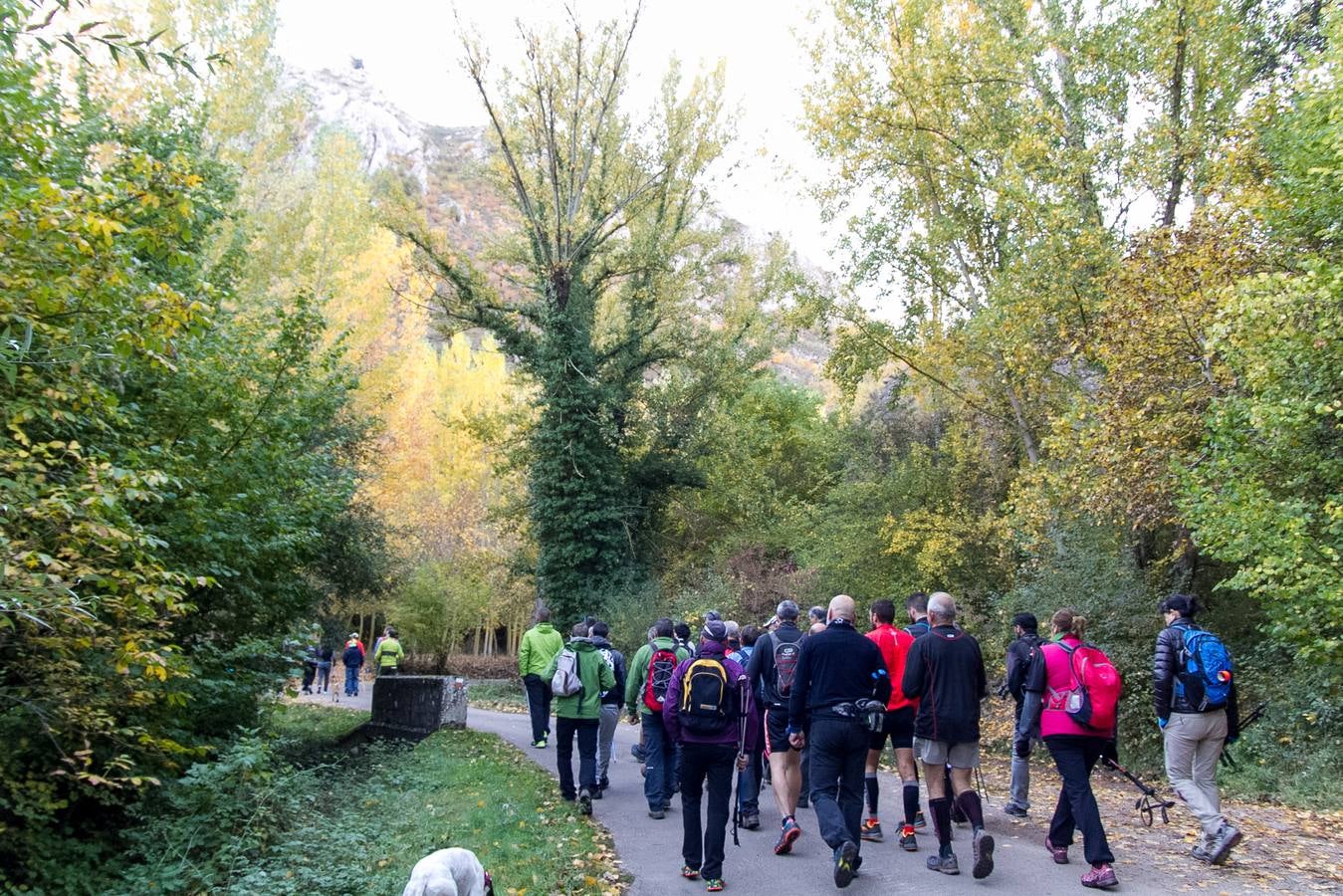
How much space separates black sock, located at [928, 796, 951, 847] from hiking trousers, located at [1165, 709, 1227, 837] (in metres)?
1.97

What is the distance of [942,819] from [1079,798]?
1.05 metres

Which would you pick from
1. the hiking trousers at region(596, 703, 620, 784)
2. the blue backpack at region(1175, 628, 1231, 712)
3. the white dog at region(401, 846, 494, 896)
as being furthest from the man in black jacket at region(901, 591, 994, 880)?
the hiking trousers at region(596, 703, 620, 784)

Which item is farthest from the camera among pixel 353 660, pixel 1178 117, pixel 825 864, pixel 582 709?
pixel 353 660

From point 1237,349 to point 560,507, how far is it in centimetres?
1817

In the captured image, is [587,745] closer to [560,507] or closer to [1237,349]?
[1237,349]

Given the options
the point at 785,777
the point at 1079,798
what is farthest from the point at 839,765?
the point at 1079,798

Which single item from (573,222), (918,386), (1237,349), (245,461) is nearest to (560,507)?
(573,222)

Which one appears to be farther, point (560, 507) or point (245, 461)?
point (560, 507)

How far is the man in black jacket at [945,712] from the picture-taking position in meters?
7.41

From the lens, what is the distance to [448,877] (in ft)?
16.5

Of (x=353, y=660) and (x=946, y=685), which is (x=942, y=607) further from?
(x=353, y=660)

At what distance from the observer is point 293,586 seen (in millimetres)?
13891

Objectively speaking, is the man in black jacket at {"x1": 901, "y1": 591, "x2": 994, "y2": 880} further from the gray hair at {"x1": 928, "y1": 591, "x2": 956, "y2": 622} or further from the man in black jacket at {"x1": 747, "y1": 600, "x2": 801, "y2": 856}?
the man in black jacket at {"x1": 747, "y1": 600, "x2": 801, "y2": 856}

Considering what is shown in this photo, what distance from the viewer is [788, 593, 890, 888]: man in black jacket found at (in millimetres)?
6918
